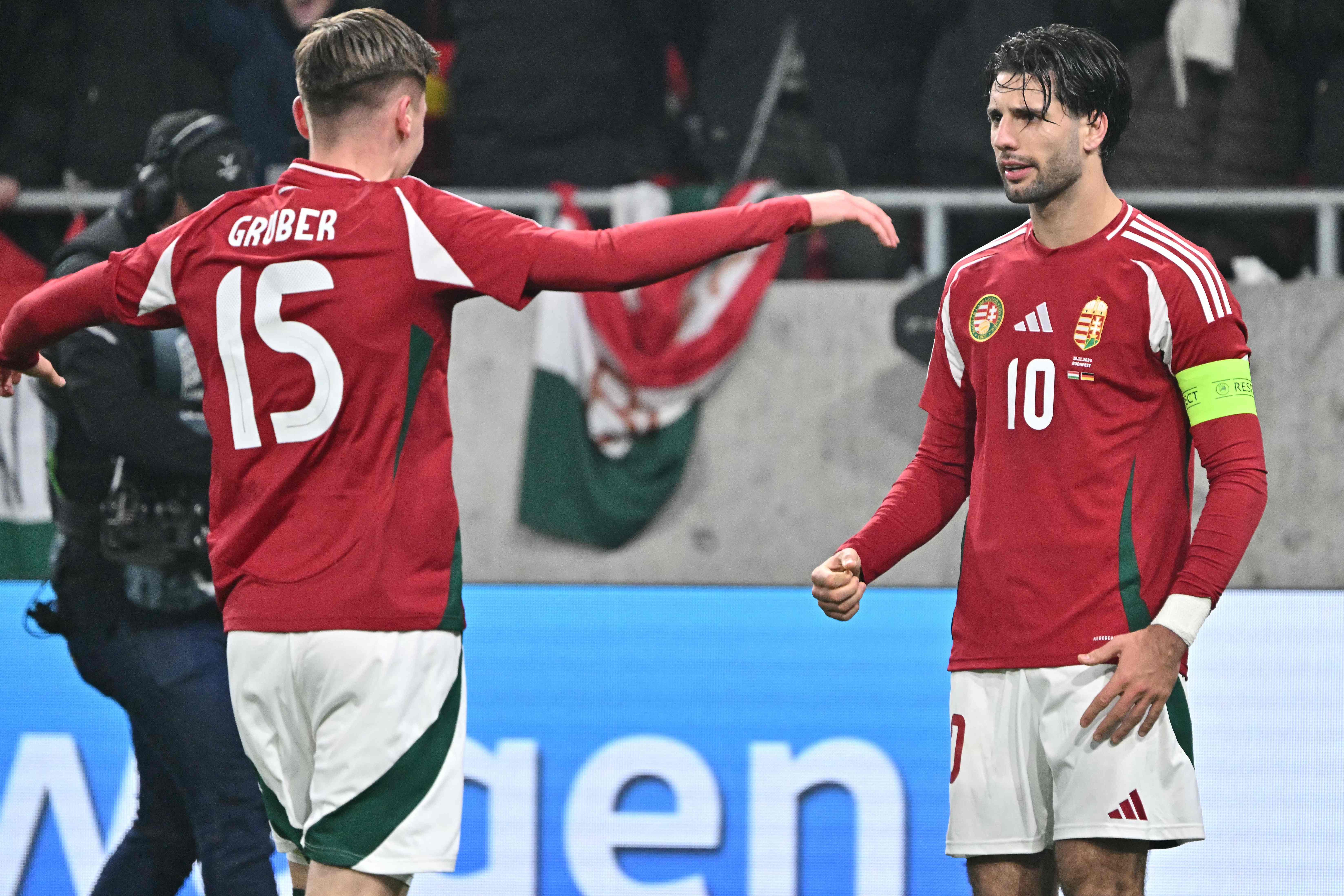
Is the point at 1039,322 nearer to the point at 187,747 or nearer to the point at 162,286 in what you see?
the point at 162,286

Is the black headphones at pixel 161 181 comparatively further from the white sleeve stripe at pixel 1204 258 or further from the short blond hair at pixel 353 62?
the white sleeve stripe at pixel 1204 258

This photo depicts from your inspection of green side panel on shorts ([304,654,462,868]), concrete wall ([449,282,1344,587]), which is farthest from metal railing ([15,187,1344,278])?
green side panel on shorts ([304,654,462,868])

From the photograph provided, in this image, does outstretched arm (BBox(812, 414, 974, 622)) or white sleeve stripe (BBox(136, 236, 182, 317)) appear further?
outstretched arm (BBox(812, 414, 974, 622))

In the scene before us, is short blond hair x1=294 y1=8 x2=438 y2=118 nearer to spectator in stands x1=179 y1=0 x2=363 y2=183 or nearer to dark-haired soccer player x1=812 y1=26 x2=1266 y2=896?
dark-haired soccer player x1=812 y1=26 x2=1266 y2=896

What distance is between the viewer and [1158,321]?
8.95 feet

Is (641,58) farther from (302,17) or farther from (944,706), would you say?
(944,706)

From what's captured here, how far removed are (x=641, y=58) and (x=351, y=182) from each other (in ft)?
11.4

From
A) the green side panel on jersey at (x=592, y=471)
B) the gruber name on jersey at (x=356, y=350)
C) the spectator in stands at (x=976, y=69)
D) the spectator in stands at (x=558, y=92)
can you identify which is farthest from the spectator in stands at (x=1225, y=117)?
the gruber name on jersey at (x=356, y=350)

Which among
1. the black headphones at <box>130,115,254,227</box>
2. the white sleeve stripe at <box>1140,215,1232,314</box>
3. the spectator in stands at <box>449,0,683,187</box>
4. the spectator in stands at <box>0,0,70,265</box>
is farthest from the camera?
the spectator in stands at <box>0,0,70,265</box>

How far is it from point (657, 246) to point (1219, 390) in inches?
38.3

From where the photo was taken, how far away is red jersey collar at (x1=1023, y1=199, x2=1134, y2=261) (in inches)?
111

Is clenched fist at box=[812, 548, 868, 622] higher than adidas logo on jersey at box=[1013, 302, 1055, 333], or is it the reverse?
adidas logo on jersey at box=[1013, 302, 1055, 333]

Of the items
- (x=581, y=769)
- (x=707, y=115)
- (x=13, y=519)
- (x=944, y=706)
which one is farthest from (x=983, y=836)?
(x=13, y=519)

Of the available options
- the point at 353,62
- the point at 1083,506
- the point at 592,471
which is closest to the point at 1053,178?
the point at 1083,506
